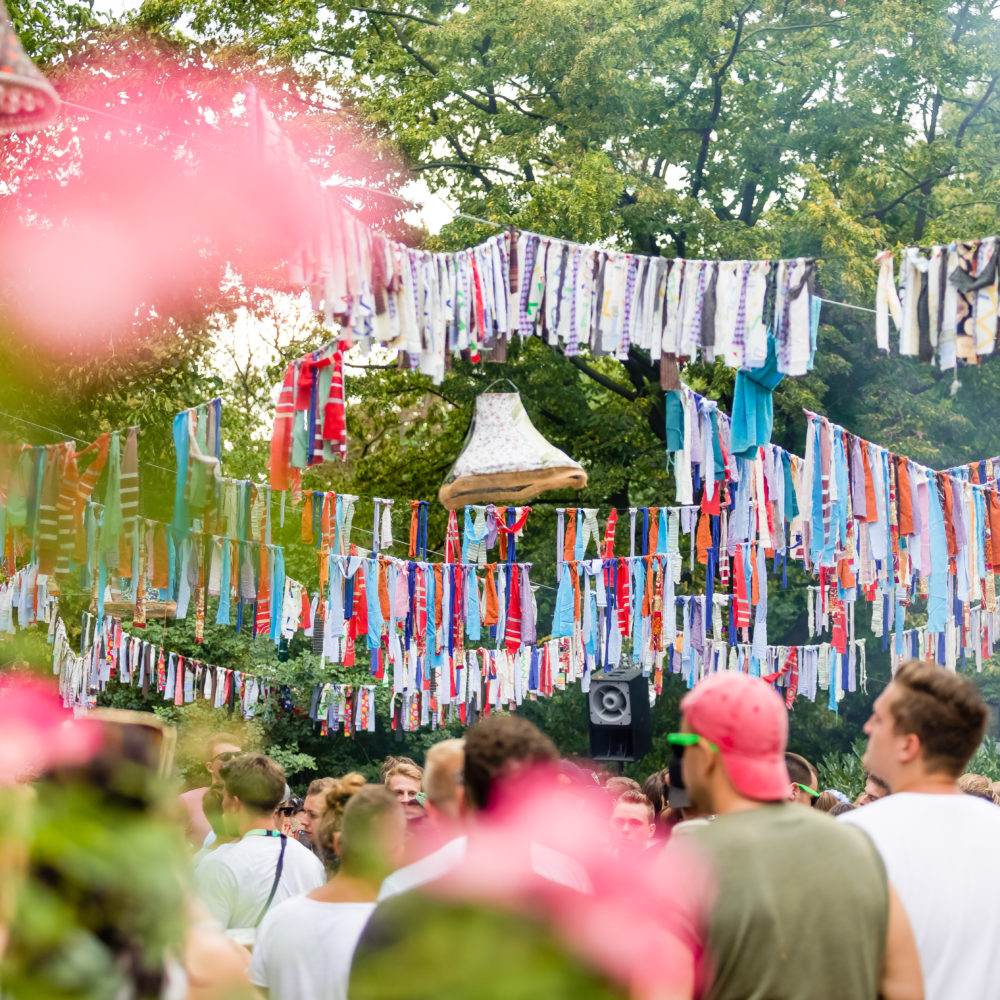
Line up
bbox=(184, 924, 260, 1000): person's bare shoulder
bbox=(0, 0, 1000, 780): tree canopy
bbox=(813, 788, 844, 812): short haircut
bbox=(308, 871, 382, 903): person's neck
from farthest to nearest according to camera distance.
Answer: bbox=(0, 0, 1000, 780): tree canopy < bbox=(813, 788, 844, 812): short haircut < bbox=(308, 871, 382, 903): person's neck < bbox=(184, 924, 260, 1000): person's bare shoulder

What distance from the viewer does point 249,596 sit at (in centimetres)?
1165

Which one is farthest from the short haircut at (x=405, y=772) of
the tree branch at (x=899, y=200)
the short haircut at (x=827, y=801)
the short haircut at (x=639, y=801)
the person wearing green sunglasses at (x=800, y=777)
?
the tree branch at (x=899, y=200)

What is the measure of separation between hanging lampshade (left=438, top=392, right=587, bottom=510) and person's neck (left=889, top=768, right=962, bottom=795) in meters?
6.30

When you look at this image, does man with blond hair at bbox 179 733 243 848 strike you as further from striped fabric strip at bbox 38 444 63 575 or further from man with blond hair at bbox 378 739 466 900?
striped fabric strip at bbox 38 444 63 575

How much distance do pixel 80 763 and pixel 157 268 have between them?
53.1 feet

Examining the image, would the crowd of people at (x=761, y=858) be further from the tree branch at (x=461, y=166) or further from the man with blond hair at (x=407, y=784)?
the tree branch at (x=461, y=166)

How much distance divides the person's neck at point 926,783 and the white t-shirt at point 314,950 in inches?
53.8

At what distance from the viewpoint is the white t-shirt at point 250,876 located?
14.8ft

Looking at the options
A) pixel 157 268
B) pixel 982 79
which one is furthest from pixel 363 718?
pixel 982 79

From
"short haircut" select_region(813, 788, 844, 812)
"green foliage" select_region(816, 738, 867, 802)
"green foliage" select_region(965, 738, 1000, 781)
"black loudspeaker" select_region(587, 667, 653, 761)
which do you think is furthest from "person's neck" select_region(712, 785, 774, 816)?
"green foliage" select_region(965, 738, 1000, 781)

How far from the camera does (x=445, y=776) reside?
→ 3213mm

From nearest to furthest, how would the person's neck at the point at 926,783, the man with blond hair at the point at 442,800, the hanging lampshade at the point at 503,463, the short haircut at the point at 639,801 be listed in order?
the person's neck at the point at 926,783 < the man with blond hair at the point at 442,800 < the short haircut at the point at 639,801 < the hanging lampshade at the point at 503,463

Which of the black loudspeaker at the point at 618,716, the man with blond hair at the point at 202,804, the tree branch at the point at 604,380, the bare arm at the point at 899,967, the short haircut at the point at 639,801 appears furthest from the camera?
the tree branch at the point at 604,380

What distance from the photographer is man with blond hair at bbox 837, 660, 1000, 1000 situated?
8.87 feet
